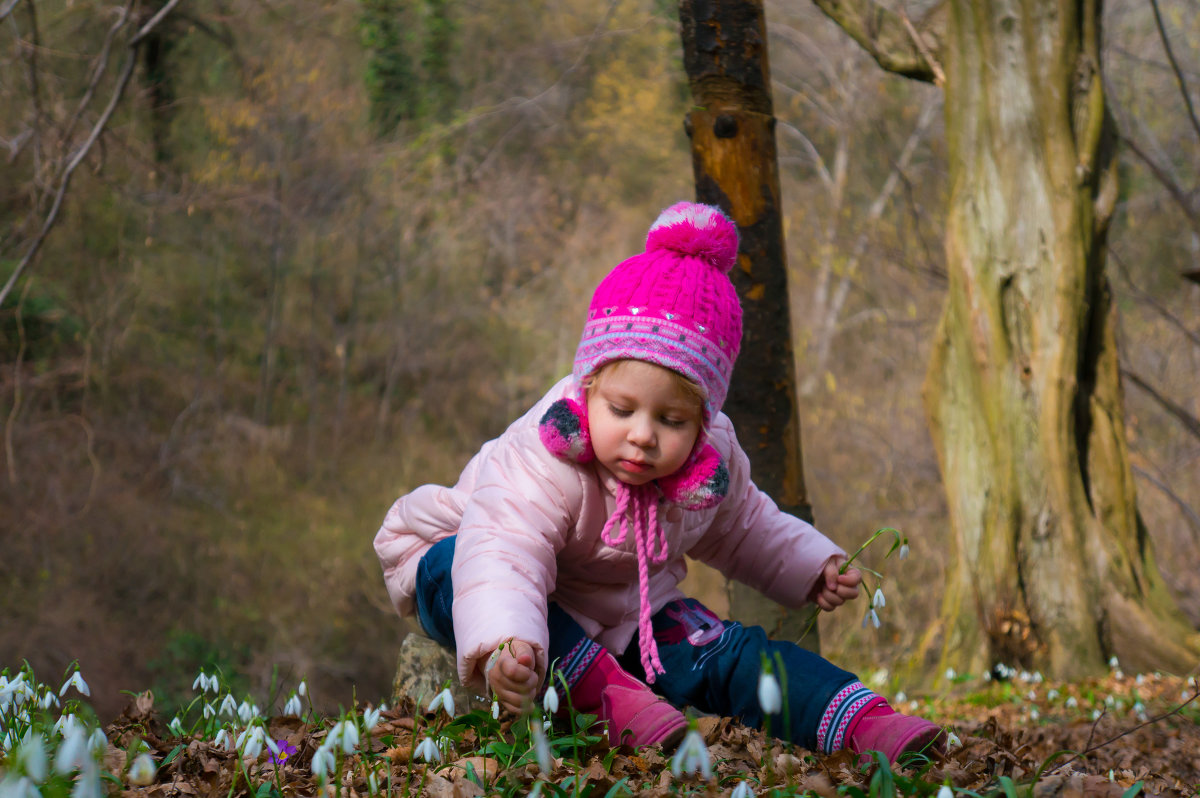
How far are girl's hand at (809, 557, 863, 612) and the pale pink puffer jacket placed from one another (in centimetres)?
3

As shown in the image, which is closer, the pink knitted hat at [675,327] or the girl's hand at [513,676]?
the girl's hand at [513,676]

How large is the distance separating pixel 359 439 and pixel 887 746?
15897mm


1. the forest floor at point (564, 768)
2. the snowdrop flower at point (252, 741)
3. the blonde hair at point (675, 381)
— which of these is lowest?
the forest floor at point (564, 768)

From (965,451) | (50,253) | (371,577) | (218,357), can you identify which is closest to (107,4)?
(50,253)

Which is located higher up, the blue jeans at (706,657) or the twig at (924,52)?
the twig at (924,52)

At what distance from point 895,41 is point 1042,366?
2345 mm

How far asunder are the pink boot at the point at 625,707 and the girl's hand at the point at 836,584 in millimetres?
702

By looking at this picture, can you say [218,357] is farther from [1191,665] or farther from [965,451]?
[1191,665]

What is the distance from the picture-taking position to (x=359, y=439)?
17.6 meters

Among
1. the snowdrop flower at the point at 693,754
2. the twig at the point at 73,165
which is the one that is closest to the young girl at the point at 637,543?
the snowdrop flower at the point at 693,754

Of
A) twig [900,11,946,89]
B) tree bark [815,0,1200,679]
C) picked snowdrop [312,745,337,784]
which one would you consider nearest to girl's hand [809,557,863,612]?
picked snowdrop [312,745,337,784]

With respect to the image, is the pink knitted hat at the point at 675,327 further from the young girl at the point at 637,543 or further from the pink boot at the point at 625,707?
the pink boot at the point at 625,707

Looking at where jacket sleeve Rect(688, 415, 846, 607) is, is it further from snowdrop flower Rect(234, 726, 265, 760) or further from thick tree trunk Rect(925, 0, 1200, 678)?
thick tree trunk Rect(925, 0, 1200, 678)

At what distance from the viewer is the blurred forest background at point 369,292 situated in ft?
39.3
